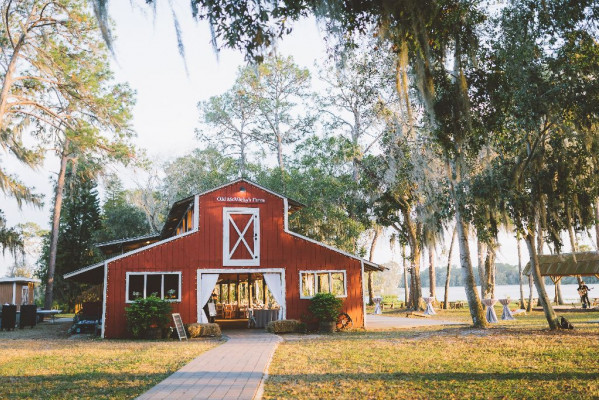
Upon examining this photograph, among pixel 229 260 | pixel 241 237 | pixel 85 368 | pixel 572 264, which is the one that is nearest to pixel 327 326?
pixel 229 260

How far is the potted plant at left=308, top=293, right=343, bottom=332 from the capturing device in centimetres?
1628

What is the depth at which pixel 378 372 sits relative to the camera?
7504mm

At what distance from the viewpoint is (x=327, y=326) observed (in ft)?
52.7

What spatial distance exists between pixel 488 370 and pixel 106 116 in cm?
1458

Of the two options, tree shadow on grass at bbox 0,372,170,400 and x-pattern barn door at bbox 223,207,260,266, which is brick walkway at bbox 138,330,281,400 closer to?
tree shadow on grass at bbox 0,372,170,400

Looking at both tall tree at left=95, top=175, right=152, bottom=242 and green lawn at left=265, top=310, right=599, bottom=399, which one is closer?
green lawn at left=265, top=310, right=599, bottom=399

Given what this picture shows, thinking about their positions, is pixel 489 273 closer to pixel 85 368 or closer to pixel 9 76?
pixel 85 368

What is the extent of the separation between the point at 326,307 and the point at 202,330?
4266mm

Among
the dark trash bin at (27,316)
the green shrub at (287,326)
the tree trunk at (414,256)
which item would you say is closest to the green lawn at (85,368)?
the green shrub at (287,326)

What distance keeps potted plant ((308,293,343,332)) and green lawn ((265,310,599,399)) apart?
400 centimetres

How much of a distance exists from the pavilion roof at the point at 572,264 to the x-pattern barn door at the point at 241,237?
53.9ft

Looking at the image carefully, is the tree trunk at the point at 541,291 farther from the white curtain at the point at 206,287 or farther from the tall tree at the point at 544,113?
the white curtain at the point at 206,287

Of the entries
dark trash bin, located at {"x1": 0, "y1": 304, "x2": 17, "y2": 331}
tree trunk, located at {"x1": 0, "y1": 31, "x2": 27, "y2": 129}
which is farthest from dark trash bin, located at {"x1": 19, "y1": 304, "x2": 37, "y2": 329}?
tree trunk, located at {"x1": 0, "y1": 31, "x2": 27, "y2": 129}

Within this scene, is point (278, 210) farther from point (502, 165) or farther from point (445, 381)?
point (445, 381)
